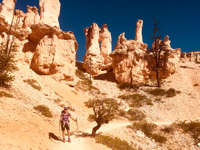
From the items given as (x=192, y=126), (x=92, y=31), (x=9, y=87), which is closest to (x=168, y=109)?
(x=192, y=126)

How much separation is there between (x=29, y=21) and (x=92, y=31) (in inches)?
672

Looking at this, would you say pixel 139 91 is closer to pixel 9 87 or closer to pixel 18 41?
pixel 9 87

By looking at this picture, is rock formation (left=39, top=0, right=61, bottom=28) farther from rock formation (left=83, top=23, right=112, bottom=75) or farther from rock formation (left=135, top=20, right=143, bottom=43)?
rock formation (left=135, top=20, right=143, bottom=43)

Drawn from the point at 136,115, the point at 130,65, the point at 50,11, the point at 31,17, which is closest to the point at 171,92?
the point at 136,115

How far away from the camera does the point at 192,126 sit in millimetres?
10922

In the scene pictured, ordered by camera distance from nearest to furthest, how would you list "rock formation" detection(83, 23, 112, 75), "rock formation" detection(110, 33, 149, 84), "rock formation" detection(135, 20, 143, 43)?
1. "rock formation" detection(110, 33, 149, 84)
2. "rock formation" detection(83, 23, 112, 75)
3. "rock formation" detection(135, 20, 143, 43)

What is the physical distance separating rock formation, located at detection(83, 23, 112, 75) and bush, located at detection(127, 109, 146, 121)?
18.9 metres

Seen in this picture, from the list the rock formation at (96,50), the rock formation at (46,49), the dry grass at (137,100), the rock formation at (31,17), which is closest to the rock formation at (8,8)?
the rock formation at (31,17)

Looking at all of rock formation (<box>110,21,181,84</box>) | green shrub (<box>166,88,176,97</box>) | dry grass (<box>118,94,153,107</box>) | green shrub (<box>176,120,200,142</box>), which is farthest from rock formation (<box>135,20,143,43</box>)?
green shrub (<box>176,120,200,142</box>)

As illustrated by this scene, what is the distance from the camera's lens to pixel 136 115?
14.7 m

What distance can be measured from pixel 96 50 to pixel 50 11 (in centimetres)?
1746

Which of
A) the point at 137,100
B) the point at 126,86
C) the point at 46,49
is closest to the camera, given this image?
the point at 137,100

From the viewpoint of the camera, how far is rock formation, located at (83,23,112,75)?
34031 mm

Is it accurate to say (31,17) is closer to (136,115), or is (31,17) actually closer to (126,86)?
(126,86)
